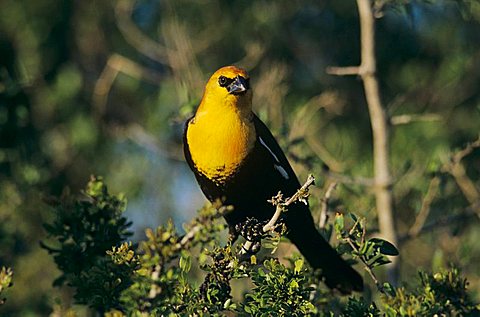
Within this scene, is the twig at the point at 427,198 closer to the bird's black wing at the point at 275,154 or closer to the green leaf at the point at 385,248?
the bird's black wing at the point at 275,154

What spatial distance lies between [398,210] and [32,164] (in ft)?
9.06

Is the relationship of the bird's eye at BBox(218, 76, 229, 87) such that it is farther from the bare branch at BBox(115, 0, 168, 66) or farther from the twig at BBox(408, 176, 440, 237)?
the bare branch at BBox(115, 0, 168, 66)

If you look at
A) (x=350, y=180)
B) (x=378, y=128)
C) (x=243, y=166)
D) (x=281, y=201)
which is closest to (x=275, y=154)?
(x=243, y=166)

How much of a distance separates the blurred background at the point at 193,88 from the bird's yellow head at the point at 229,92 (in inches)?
47.9

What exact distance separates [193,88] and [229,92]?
5.13 feet

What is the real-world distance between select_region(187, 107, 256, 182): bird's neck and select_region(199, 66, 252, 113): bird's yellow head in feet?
0.20

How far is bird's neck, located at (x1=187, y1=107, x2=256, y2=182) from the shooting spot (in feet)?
12.9

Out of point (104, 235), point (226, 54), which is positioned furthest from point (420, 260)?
point (104, 235)

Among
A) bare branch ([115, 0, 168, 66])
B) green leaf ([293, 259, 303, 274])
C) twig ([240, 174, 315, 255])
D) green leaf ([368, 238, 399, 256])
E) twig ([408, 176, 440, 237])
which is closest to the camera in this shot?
twig ([240, 174, 315, 255])

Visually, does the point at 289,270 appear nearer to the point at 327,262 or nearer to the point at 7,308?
the point at 327,262

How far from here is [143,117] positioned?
24.1 ft

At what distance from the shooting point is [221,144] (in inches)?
155

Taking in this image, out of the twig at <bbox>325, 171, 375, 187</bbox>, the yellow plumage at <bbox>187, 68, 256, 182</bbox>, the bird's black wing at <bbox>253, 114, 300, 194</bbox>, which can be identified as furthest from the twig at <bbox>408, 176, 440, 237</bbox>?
the yellow plumage at <bbox>187, 68, 256, 182</bbox>

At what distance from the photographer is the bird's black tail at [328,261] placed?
416 cm
